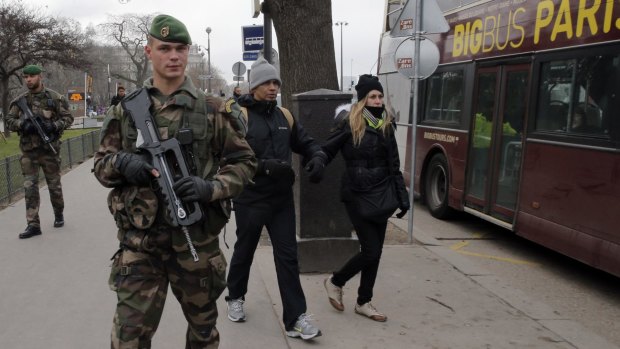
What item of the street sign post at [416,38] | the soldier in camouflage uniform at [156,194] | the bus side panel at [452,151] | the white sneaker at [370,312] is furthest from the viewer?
the bus side panel at [452,151]

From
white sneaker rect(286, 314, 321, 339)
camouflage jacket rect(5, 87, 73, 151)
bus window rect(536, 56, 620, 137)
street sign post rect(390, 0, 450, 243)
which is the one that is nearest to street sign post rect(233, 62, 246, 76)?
camouflage jacket rect(5, 87, 73, 151)

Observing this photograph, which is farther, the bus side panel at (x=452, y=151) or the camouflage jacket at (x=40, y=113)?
the bus side panel at (x=452, y=151)

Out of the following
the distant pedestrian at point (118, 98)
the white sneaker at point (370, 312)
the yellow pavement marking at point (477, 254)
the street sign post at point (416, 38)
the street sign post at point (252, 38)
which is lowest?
the yellow pavement marking at point (477, 254)

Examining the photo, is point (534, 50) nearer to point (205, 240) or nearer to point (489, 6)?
point (489, 6)

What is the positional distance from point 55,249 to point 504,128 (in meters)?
5.16

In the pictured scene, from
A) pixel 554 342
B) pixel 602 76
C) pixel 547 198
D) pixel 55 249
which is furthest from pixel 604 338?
pixel 55 249

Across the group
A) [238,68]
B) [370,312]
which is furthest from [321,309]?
[238,68]

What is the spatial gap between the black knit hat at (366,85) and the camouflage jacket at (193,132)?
5.09 ft

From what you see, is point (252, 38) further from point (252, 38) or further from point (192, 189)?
point (192, 189)

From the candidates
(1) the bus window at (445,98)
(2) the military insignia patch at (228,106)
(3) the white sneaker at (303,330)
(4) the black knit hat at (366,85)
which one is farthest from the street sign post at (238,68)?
(2) the military insignia patch at (228,106)

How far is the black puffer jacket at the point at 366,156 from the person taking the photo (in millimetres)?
4008

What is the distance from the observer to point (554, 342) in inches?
154

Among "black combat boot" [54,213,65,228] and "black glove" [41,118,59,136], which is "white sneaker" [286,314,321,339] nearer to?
"black glove" [41,118,59,136]

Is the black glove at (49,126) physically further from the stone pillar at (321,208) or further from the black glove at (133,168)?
the black glove at (133,168)
